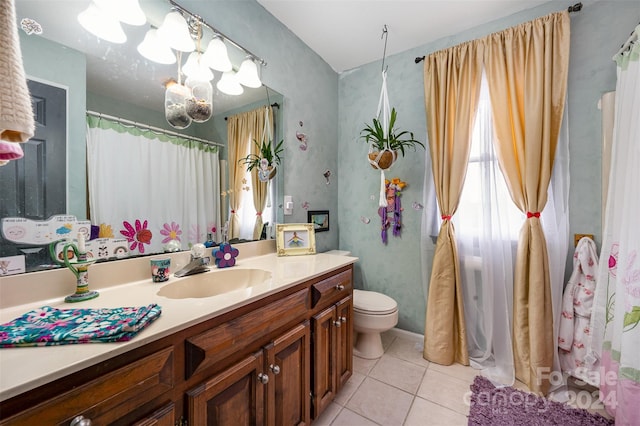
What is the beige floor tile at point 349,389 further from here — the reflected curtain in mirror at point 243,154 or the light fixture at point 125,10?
the light fixture at point 125,10

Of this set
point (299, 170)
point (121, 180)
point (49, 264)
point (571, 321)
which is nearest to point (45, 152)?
point (121, 180)

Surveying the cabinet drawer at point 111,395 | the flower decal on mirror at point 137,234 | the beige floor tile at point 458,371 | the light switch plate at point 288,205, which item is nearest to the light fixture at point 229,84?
the light switch plate at point 288,205

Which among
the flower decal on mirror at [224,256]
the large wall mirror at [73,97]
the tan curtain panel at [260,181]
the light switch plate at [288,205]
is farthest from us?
the light switch plate at [288,205]

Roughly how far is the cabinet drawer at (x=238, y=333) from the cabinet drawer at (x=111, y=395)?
68mm

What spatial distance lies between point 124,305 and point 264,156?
3.94 feet

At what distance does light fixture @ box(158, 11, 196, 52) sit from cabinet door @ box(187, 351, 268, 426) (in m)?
1.49

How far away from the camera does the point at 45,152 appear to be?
35.5 inches

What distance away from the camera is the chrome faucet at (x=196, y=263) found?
119cm

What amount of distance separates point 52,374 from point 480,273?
87.2 inches

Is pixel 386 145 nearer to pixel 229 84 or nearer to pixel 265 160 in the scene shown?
pixel 265 160

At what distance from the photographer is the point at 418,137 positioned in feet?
6.91

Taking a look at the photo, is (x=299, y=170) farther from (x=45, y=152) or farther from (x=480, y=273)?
(x=480, y=273)

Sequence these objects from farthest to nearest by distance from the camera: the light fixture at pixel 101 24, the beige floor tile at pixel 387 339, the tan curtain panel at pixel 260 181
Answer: the beige floor tile at pixel 387 339, the tan curtain panel at pixel 260 181, the light fixture at pixel 101 24

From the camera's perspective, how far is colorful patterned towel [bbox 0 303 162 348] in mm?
570
